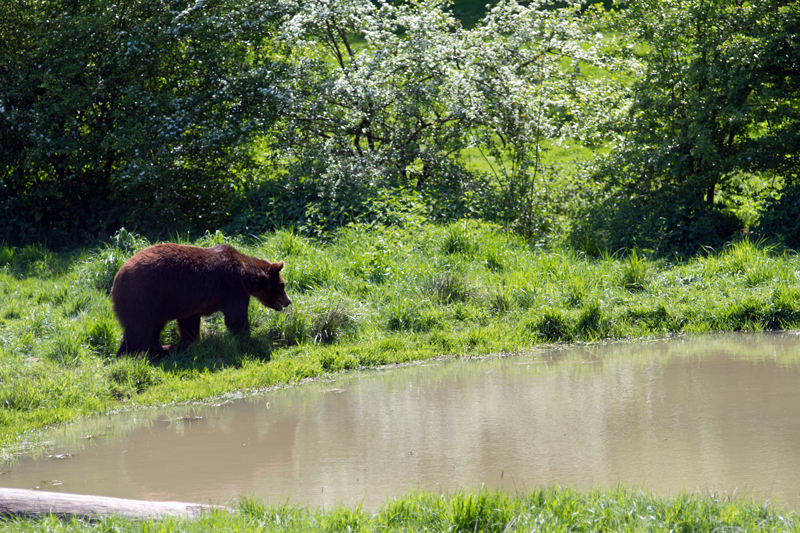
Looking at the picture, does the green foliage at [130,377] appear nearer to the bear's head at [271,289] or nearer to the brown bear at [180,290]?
the brown bear at [180,290]

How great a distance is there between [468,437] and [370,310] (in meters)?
3.61

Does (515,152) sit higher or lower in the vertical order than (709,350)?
higher

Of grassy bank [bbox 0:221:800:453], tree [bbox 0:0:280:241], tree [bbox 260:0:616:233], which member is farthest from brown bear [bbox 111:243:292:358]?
tree [bbox 0:0:280:241]

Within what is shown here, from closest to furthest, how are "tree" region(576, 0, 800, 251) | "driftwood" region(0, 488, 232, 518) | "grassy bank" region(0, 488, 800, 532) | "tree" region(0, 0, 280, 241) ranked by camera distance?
"grassy bank" region(0, 488, 800, 532)
"driftwood" region(0, 488, 232, 518)
"tree" region(576, 0, 800, 251)
"tree" region(0, 0, 280, 241)

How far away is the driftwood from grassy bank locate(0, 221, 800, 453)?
1.92 m

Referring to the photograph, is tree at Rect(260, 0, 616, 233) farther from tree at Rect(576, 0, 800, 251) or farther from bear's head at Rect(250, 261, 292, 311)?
bear's head at Rect(250, 261, 292, 311)

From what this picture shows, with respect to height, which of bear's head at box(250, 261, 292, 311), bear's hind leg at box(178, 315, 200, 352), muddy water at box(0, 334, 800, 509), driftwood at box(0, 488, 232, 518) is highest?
bear's head at box(250, 261, 292, 311)

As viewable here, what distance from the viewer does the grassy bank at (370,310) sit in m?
7.24

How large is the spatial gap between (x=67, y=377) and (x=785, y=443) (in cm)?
616

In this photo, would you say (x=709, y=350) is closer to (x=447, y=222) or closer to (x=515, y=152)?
(x=447, y=222)

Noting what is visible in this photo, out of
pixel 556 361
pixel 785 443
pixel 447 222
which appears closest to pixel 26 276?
pixel 447 222

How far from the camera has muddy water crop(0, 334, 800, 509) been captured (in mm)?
4855

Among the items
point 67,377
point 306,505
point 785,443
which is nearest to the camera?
point 306,505

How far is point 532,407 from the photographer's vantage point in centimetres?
634
